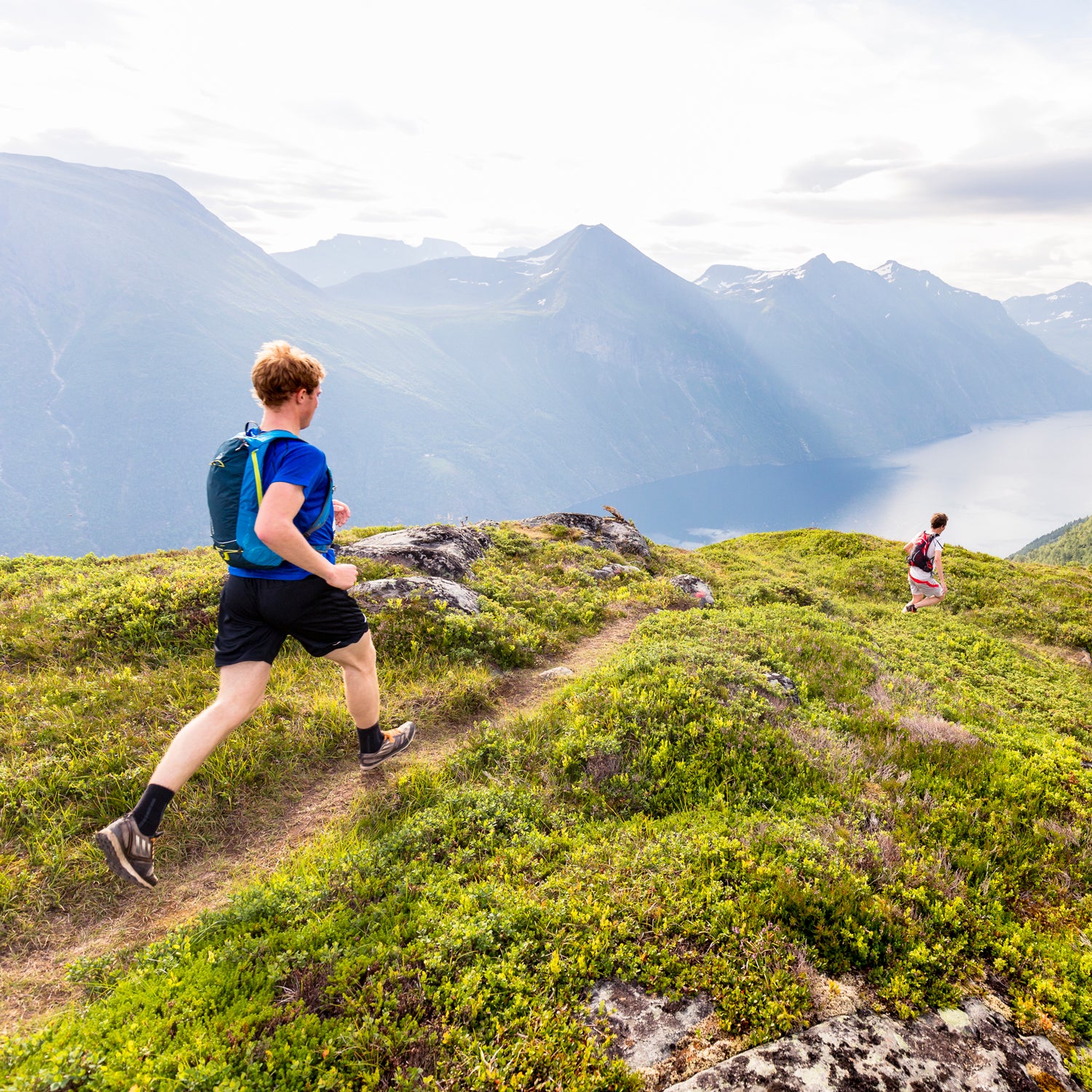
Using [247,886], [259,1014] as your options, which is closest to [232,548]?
[247,886]

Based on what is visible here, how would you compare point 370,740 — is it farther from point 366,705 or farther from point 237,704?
point 237,704

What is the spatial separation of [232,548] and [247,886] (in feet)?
9.65

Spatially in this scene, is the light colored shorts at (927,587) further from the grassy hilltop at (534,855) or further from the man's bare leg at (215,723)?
the man's bare leg at (215,723)

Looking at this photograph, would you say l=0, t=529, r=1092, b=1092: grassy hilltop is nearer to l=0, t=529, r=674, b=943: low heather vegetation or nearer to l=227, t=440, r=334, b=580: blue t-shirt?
l=0, t=529, r=674, b=943: low heather vegetation

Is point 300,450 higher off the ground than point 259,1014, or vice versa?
point 300,450

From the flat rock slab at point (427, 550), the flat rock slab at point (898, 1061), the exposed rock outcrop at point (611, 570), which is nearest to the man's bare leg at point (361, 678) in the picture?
the flat rock slab at point (898, 1061)

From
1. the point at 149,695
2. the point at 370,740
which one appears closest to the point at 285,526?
the point at 370,740

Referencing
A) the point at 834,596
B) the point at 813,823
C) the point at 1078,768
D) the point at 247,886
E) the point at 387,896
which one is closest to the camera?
the point at 387,896

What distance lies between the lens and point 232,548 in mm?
4836

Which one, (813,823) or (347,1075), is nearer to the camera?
(347,1075)

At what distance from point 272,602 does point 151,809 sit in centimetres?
190

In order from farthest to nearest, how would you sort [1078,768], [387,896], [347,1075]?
1. [1078,768]
2. [387,896]
3. [347,1075]

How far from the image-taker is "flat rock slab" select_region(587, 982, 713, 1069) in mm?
3340

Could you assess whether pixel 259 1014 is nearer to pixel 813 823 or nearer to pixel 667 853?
pixel 667 853
